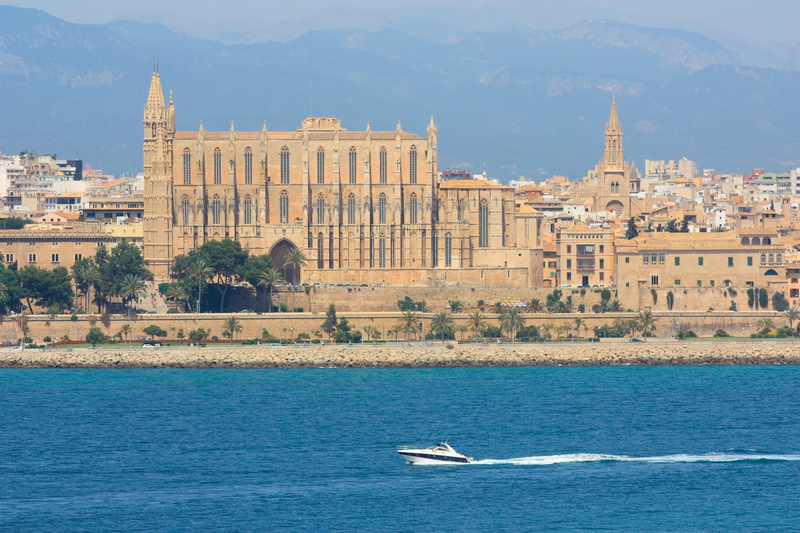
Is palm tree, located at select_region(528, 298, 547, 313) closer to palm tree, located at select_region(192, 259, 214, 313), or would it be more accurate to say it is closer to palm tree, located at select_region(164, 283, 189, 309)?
palm tree, located at select_region(192, 259, 214, 313)

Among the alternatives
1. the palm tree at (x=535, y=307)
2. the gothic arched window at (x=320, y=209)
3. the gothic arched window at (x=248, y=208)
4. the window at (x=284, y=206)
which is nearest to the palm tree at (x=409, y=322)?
the palm tree at (x=535, y=307)

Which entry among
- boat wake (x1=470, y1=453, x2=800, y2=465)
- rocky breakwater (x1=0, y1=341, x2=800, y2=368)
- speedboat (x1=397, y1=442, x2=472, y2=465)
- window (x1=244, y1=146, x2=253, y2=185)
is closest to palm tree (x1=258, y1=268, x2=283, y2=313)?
window (x1=244, y1=146, x2=253, y2=185)

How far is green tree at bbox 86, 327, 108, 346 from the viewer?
313 feet

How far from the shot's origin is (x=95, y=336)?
313ft

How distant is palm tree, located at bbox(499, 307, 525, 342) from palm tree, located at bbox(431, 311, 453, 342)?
3.57m

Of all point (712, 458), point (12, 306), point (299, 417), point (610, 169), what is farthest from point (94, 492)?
point (610, 169)

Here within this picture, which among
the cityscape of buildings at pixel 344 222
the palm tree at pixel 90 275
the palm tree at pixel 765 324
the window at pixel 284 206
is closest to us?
the palm tree at pixel 765 324

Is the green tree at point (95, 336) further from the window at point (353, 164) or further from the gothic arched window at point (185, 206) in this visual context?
the window at point (353, 164)

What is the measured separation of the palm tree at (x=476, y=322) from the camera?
9819cm

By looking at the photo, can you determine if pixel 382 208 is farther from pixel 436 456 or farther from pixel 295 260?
pixel 436 456

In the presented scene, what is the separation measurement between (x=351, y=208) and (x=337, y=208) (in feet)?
4.17

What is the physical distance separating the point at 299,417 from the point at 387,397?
26.8 feet

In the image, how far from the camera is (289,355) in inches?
3551

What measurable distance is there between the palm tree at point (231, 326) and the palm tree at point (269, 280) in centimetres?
671
